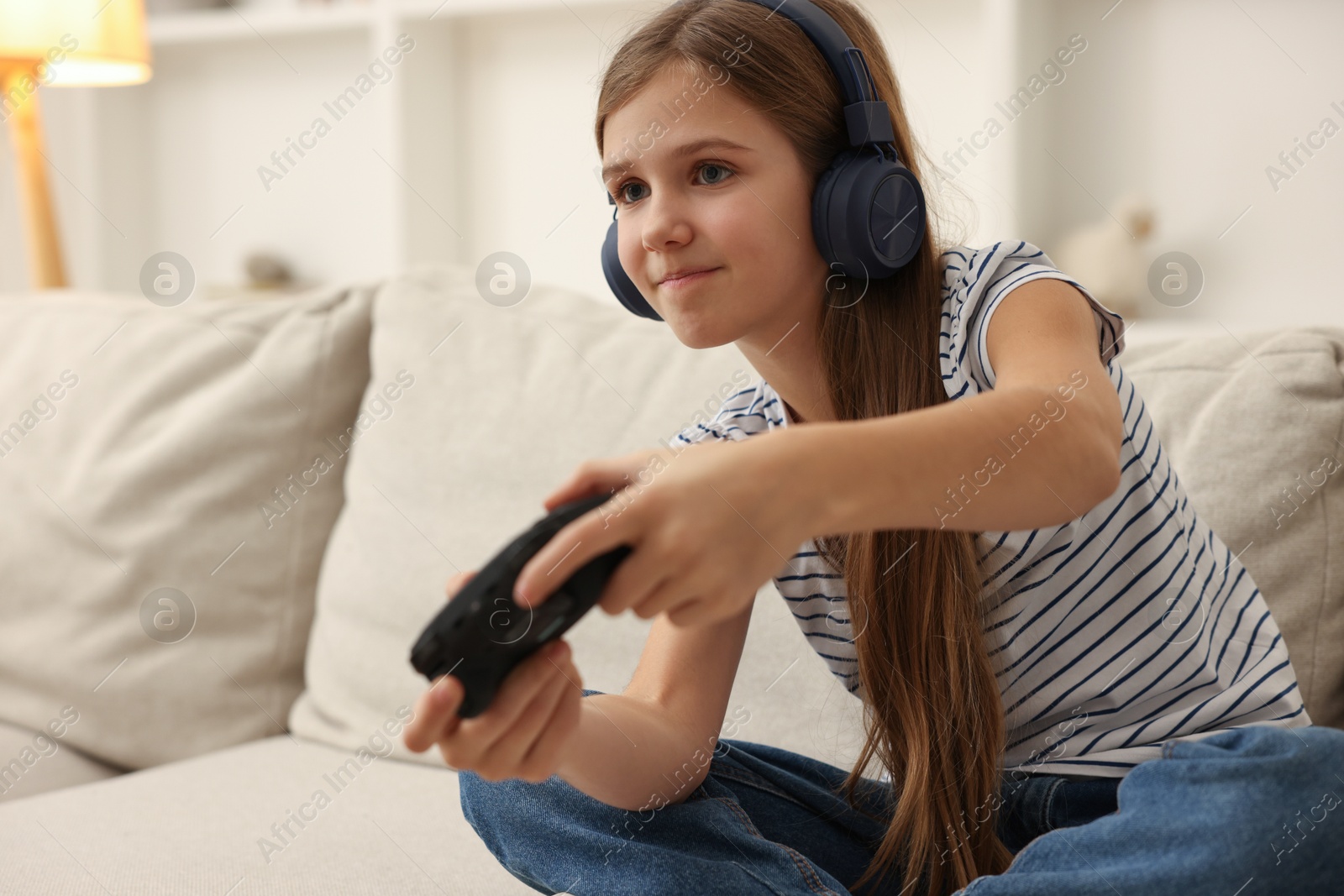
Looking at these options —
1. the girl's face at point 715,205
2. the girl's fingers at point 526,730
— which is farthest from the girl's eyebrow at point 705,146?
the girl's fingers at point 526,730

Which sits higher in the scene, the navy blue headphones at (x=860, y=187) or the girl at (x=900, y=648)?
the navy blue headphones at (x=860, y=187)

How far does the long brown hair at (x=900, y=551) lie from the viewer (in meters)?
0.79

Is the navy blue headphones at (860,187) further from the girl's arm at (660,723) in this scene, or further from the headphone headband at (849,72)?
the girl's arm at (660,723)

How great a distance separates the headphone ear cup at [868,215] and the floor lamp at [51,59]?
161 centimetres

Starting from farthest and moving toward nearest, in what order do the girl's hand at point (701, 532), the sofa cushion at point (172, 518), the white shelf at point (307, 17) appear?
the white shelf at point (307, 17), the sofa cushion at point (172, 518), the girl's hand at point (701, 532)

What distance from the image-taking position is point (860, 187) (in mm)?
742

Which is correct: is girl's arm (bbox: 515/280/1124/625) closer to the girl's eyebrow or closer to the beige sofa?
the girl's eyebrow

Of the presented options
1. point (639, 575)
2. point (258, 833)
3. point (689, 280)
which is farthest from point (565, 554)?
point (258, 833)

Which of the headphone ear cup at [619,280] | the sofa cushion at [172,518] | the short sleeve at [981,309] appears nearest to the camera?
the short sleeve at [981,309]

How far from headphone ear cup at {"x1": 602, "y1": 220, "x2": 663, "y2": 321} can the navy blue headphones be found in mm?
159

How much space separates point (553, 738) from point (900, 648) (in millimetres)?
324

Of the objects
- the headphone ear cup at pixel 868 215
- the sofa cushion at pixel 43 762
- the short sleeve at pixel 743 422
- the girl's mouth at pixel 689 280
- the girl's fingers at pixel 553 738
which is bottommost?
the sofa cushion at pixel 43 762

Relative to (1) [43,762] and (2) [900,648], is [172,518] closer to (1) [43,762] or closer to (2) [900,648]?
(1) [43,762]

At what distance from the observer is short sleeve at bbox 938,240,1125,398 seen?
29.0 inches
